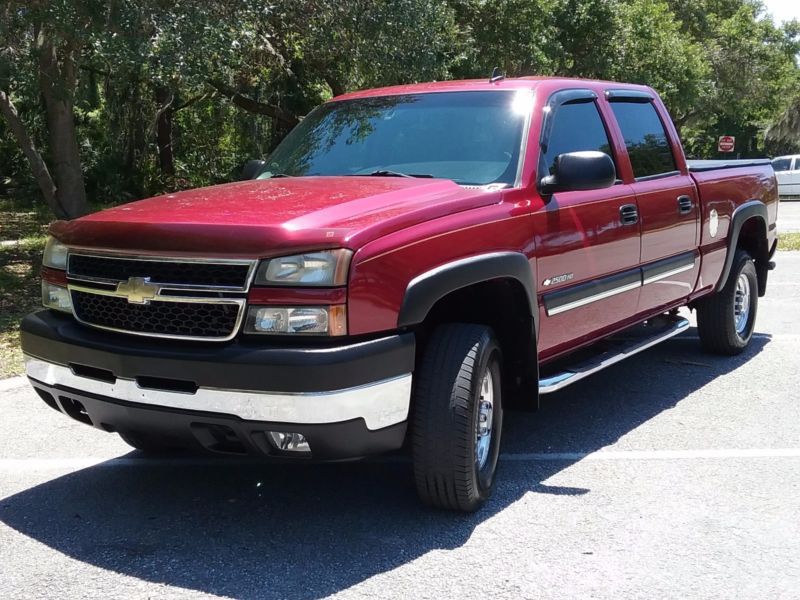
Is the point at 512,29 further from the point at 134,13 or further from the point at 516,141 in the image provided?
the point at 516,141

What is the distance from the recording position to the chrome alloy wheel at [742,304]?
271 inches

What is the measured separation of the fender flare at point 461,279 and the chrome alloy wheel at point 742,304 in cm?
338

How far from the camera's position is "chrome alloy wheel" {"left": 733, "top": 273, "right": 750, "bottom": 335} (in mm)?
6883

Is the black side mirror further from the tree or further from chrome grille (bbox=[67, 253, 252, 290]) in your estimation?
the tree

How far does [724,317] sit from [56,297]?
4.83 meters

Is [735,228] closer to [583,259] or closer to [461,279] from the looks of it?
[583,259]

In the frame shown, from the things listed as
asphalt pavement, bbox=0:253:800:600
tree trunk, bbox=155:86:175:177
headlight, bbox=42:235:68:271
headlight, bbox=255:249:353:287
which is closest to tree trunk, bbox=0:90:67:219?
asphalt pavement, bbox=0:253:800:600

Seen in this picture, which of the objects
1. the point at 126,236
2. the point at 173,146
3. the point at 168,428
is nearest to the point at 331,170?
the point at 126,236

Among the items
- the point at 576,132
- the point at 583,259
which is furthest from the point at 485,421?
the point at 576,132

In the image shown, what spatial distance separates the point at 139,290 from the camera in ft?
11.2

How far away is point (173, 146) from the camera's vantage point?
26.5 m

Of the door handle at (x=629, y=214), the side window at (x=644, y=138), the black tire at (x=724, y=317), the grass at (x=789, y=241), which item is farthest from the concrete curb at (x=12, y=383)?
the grass at (x=789, y=241)

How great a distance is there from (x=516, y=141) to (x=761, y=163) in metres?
3.62

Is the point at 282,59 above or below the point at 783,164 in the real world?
above
